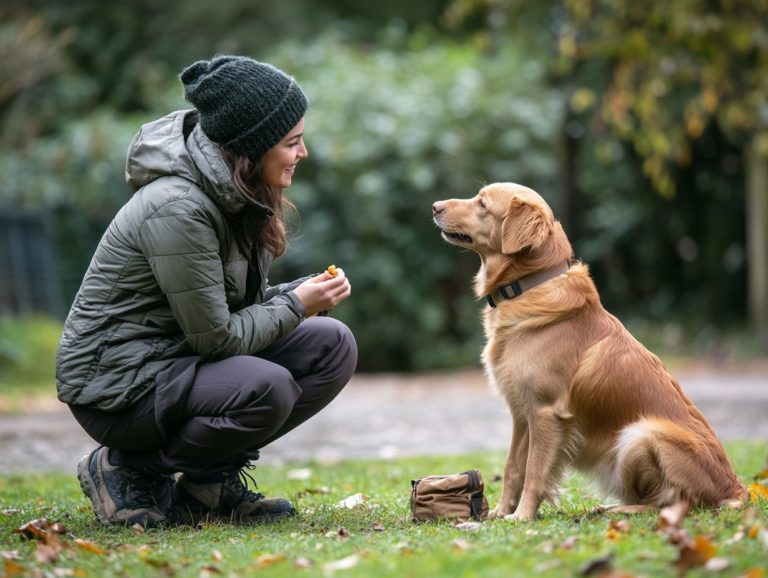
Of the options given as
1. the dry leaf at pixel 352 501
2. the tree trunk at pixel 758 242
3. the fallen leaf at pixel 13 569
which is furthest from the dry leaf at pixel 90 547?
the tree trunk at pixel 758 242

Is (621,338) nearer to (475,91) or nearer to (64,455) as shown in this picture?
(64,455)

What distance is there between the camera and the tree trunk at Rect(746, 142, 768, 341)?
1478 centimetres

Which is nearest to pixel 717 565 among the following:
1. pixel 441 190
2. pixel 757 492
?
pixel 757 492

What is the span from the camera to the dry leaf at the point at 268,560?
3.56 meters

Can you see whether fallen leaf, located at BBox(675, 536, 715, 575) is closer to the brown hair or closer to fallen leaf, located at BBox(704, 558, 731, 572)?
fallen leaf, located at BBox(704, 558, 731, 572)

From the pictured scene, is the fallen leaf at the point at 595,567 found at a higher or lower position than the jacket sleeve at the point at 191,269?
lower

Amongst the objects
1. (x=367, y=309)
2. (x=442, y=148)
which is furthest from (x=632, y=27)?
(x=367, y=309)

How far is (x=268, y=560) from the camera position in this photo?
3.59m

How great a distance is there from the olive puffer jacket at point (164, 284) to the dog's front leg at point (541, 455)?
3.87 feet

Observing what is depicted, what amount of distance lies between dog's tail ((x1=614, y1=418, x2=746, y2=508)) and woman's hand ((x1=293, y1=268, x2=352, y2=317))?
1.40 m

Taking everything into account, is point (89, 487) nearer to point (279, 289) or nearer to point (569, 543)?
point (279, 289)

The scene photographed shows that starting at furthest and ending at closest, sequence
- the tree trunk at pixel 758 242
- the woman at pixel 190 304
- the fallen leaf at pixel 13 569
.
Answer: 1. the tree trunk at pixel 758 242
2. the woman at pixel 190 304
3. the fallen leaf at pixel 13 569

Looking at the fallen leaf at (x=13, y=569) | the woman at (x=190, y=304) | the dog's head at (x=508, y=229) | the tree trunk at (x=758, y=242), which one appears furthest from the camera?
the tree trunk at (x=758, y=242)

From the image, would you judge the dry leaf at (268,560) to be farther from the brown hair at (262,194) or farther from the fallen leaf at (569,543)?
the brown hair at (262,194)
